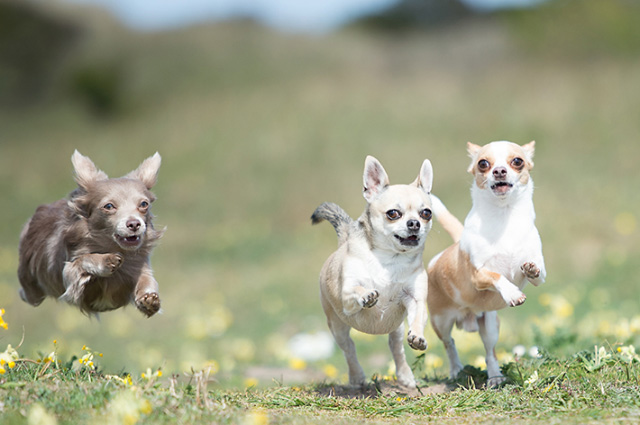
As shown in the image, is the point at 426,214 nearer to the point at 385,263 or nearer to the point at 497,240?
the point at 385,263

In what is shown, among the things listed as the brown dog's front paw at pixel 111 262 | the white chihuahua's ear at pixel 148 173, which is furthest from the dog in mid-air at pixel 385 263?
the white chihuahua's ear at pixel 148 173

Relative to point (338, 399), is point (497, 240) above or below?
above

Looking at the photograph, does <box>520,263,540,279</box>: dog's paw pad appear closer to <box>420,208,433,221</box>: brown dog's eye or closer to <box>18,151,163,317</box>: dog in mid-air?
<box>420,208,433,221</box>: brown dog's eye

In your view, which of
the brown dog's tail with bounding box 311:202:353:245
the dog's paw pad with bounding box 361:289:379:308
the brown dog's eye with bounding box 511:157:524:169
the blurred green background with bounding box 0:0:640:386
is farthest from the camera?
the blurred green background with bounding box 0:0:640:386

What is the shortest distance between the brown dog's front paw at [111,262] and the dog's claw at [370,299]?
1819 millimetres

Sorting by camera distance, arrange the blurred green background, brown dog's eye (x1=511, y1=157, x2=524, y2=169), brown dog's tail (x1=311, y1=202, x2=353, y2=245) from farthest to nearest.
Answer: the blurred green background, brown dog's tail (x1=311, y1=202, x2=353, y2=245), brown dog's eye (x1=511, y1=157, x2=524, y2=169)

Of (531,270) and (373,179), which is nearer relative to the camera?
(531,270)

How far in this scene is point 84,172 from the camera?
5727 millimetres

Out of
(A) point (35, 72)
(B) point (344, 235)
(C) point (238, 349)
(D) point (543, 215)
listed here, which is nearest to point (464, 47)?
(D) point (543, 215)

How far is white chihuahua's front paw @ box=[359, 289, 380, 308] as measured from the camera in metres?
4.88

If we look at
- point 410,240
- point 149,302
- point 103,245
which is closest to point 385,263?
point 410,240

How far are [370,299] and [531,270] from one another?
117 centimetres

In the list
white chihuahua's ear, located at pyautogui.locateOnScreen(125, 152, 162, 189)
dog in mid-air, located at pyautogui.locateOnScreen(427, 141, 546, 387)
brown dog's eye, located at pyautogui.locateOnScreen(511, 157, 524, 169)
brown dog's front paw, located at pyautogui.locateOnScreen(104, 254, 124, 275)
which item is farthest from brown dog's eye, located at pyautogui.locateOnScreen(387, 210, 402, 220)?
white chihuahua's ear, located at pyautogui.locateOnScreen(125, 152, 162, 189)

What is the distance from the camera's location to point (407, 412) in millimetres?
4746
